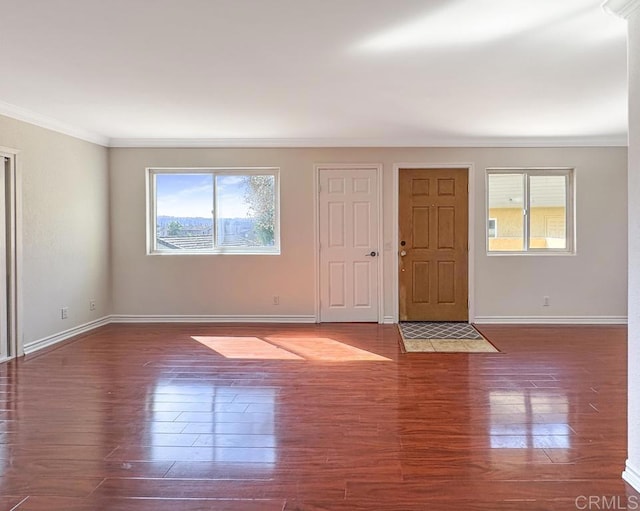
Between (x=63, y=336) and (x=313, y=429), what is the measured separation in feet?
12.3

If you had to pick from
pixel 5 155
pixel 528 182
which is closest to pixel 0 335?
pixel 5 155

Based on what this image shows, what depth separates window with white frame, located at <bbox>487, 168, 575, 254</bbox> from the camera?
6289mm

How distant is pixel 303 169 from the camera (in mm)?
6266

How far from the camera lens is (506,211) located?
20.8 feet

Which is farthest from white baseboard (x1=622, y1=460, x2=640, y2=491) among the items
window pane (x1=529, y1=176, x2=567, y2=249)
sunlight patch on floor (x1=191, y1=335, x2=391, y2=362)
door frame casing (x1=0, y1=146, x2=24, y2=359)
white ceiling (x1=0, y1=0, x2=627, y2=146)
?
door frame casing (x1=0, y1=146, x2=24, y2=359)

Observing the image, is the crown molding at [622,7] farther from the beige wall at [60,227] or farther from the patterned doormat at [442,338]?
the beige wall at [60,227]

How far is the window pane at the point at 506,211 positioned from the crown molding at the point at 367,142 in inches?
18.5

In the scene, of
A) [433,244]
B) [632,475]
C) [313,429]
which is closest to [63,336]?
[313,429]

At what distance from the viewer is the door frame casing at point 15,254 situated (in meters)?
4.54

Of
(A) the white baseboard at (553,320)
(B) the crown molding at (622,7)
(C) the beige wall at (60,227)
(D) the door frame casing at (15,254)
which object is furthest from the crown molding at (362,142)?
(B) the crown molding at (622,7)

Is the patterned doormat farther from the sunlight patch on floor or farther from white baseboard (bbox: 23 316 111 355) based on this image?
white baseboard (bbox: 23 316 111 355)

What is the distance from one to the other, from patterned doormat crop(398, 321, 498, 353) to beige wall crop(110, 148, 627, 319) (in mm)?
446

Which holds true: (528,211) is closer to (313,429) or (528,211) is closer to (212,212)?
(212,212)

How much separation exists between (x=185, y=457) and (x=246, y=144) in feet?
14.4
